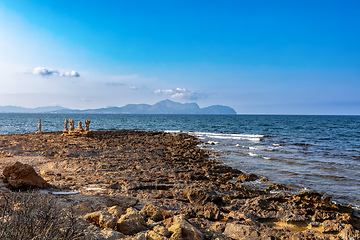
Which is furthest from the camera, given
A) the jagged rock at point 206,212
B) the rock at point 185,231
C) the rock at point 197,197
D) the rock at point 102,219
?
the rock at point 197,197

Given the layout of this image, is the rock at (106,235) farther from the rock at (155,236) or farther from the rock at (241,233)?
the rock at (241,233)

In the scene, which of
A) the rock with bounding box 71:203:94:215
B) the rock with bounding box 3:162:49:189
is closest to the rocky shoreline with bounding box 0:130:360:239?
the rock with bounding box 71:203:94:215

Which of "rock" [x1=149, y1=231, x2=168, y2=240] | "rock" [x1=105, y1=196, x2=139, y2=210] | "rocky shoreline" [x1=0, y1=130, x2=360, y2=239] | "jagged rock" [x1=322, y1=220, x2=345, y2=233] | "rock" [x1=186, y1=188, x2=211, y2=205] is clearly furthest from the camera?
"rock" [x1=186, y1=188, x2=211, y2=205]

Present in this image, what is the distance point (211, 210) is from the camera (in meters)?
6.25

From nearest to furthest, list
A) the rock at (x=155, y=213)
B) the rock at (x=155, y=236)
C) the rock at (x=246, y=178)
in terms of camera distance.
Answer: the rock at (x=155, y=236), the rock at (x=155, y=213), the rock at (x=246, y=178)

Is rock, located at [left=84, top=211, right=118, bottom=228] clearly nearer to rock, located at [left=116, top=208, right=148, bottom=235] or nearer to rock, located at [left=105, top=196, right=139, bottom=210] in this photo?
rock, located at [left=116, top=208, right=148, bottom=235]

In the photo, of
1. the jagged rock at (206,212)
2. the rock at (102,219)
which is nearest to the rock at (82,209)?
the rock at (102,219)

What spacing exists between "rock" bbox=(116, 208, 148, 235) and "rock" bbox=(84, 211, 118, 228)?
13 centimetres

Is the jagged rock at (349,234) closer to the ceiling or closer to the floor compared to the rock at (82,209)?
closer to the floor

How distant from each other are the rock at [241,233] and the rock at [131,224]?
1.79 metres

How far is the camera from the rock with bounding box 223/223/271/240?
496 centimetres

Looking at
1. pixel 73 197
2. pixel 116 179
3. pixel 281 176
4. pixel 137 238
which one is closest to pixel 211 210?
pixel 137 238

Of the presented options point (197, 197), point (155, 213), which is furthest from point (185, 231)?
point (197, 197)

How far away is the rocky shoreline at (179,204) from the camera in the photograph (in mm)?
4566
